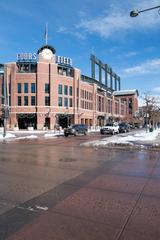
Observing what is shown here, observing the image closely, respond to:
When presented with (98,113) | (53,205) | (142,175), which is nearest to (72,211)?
(53,205)

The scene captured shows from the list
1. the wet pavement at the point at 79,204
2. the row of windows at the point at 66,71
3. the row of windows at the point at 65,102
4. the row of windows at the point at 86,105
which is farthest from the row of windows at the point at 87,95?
the wet pavement at the point at 79,204

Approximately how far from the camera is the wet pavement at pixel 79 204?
14.1ft

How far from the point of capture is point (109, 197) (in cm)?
625

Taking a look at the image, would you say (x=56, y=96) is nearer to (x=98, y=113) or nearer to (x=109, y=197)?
(x=98, y=113)

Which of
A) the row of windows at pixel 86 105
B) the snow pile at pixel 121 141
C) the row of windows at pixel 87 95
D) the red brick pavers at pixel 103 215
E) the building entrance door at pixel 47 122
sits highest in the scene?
the row of windows at pixel 87 95

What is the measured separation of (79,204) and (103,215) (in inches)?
32.6

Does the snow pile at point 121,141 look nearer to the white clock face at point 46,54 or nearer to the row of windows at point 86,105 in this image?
the white clock face at point 46,54

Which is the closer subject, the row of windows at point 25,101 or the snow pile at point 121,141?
the snow pile at point 121,141

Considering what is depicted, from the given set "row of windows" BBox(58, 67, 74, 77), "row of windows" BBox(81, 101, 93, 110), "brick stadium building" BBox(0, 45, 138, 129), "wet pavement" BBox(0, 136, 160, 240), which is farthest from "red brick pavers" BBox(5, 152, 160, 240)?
"row of windows" BBox(81, 101, 93, 110)

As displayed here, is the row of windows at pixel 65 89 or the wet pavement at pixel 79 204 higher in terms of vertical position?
the row of windows at pixel 65 89

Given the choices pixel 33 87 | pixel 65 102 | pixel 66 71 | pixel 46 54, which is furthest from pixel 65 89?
pixel 46 54

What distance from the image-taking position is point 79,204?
18.7 ft

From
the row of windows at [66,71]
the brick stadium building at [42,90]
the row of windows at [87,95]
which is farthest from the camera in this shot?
the row of windows at [87,95]

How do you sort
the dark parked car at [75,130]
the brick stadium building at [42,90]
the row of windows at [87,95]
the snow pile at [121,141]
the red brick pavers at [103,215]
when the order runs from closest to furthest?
1. the red brick pavers at [103,215]
2. the snow pile at [121,141]
3. the dark parked car at [75,130]
4. the brick stadium building at [42,90]
5. the row of windows at [87,95]
